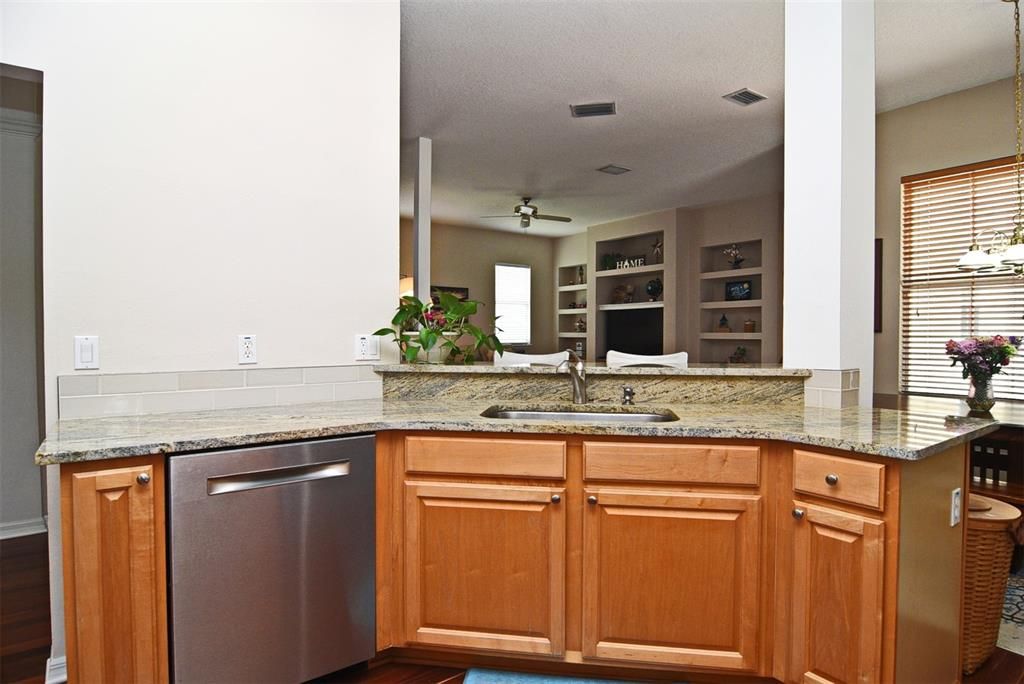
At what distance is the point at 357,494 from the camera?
189cm

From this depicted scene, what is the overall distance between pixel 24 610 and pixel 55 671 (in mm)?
741

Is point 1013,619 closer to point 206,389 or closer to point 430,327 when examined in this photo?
point 430,327

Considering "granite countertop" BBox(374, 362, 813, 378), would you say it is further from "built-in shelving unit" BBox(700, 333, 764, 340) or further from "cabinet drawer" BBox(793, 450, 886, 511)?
"built-in shelving unit" BBox(700, 333, 764, 340)

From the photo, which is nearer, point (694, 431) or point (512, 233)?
point (694, 431)

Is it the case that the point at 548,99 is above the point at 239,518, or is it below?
above

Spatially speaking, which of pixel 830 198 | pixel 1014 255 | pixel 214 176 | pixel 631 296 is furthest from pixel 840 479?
pixel 631 296

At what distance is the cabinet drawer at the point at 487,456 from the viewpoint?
189cm

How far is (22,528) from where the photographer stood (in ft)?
10.5

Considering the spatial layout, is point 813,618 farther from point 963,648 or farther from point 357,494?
point 357,494

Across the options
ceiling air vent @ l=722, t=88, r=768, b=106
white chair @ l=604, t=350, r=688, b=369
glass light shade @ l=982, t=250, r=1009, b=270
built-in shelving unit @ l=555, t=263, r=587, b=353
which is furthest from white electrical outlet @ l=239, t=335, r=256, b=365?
built-in shelving unit @ l=555, t=263, r=587, b=353

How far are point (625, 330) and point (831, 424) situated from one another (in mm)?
6685

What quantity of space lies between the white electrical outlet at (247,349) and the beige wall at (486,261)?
236 inches

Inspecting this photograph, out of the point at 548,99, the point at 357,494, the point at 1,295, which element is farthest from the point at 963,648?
the point at 1,295

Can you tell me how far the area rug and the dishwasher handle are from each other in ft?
8.04
